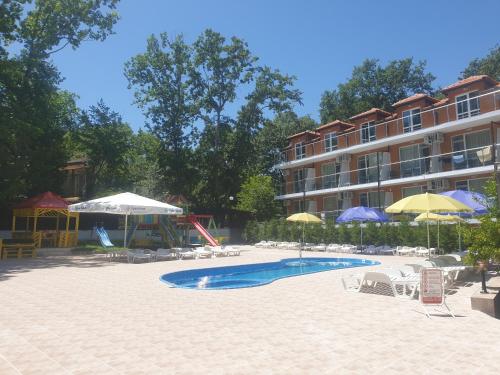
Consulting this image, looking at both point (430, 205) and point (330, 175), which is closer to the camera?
point (430, 205)

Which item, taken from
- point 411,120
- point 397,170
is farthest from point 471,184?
point 411,120

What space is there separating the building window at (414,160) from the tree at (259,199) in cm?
1106

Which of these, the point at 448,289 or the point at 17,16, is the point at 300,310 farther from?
the point at 17,16

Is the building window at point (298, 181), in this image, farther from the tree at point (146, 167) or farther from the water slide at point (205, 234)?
the water slide at point (205, 234)

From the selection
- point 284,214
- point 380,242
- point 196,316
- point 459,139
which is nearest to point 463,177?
point 459,139

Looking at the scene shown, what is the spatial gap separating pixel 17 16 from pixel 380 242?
25357mm

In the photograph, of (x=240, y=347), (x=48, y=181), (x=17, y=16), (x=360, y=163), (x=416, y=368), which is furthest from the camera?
(x=360, y=163)

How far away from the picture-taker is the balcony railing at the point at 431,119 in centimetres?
2465

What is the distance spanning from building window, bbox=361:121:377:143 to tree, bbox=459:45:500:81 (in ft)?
56.7

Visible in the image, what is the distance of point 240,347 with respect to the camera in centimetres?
553

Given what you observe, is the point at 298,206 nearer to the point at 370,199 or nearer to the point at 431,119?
the point at 370,199

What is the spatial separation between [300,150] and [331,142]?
3.94 m

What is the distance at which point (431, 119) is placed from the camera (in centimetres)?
2773

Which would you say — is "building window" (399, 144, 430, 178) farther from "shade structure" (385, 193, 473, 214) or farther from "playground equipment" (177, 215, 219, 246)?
"shade structure" (385, 193, 473, 214)
